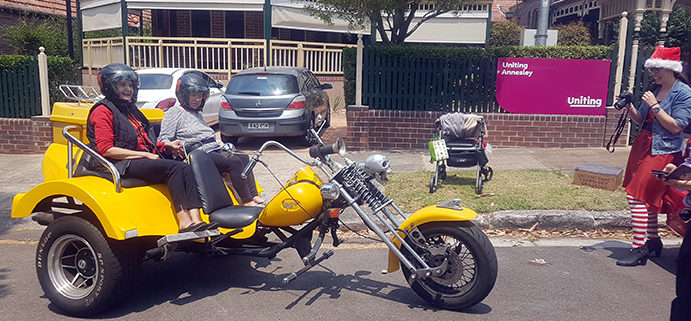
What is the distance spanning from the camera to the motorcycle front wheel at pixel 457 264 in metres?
3.98

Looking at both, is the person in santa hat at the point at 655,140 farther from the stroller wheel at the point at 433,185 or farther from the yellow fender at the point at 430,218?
the stroller wheel at the point at 433,185

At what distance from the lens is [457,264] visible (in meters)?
4.09

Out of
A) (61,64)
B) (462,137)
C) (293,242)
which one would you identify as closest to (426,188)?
(462,137)

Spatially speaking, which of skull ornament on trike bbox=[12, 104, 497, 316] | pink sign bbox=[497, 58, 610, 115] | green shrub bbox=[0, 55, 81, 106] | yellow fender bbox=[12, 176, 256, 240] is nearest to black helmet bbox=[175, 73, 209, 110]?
skull ornament on trike bbox=[12, 104, 497, 316]

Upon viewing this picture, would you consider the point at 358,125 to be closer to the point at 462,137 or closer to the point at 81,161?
the point at 462,137

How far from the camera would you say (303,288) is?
4.71 m

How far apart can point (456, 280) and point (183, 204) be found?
212cm

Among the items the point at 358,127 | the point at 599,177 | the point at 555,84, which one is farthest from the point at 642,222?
the point at 358,127

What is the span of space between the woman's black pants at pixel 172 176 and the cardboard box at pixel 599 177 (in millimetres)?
5394

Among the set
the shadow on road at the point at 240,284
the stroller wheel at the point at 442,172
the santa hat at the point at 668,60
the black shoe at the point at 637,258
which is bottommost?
the shadow on road at the point at 240,284

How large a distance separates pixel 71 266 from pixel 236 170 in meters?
1.48

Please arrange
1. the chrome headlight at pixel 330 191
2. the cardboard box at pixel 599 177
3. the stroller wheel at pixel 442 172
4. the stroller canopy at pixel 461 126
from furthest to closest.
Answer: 1. the stroller wheel at pixel 442 172
2. the stroller canopy at pixel 461 126
3. the cardboard box at pixel 599 177
4. the chrome headlight at pixel 330 191

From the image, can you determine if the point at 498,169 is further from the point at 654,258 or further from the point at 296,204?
the point at 296,204

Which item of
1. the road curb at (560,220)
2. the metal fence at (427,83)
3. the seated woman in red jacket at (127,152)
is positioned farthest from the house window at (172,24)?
the seated woman in red jacket at (127,152)
